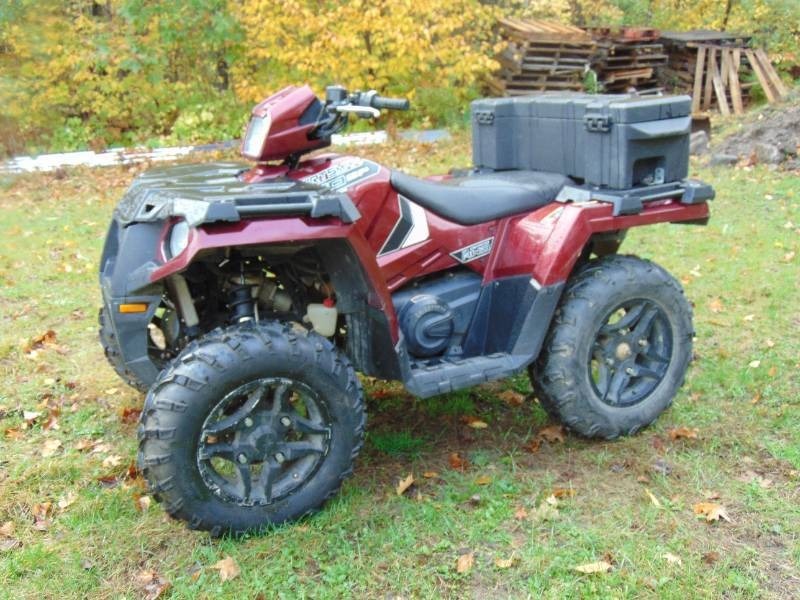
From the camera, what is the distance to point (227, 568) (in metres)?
3.06

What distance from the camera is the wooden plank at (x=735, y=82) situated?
14.2 m

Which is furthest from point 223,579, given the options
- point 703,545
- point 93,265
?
point 93,265

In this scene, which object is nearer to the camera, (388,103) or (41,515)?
(41,515)

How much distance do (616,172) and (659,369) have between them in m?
1.00

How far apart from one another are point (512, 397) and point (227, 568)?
1.98m


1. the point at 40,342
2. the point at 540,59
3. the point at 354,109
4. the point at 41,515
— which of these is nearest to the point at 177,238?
the point at 354,109

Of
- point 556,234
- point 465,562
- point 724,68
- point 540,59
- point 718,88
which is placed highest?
point 556,234

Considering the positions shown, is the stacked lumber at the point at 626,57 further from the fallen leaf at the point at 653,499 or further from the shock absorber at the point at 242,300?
the shock absorber at the point at 242,300

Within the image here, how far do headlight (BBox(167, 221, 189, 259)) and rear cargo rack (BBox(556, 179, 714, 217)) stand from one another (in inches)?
71.1

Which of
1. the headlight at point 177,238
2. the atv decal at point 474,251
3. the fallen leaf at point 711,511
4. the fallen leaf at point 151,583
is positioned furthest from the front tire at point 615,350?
the fallen leaf at point 151,583

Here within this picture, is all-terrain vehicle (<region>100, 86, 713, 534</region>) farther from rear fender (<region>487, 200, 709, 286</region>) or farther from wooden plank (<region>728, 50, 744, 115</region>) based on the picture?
wooden plank (<region>728, 50, 744, 115</region>)

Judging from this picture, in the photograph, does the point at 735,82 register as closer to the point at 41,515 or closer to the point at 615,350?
the point at 615,350

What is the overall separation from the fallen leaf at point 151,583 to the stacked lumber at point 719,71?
1324 cm

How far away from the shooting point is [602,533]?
10.7 ft
